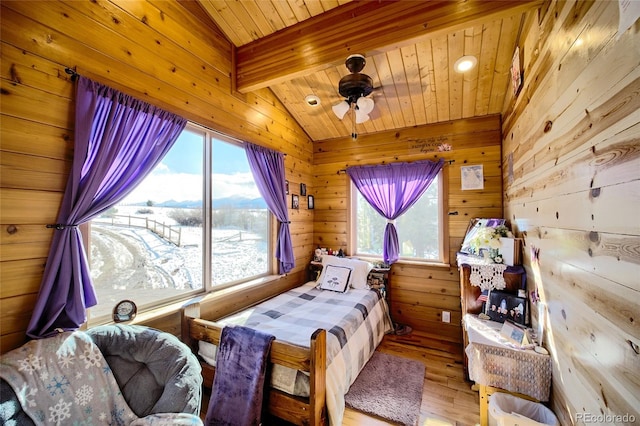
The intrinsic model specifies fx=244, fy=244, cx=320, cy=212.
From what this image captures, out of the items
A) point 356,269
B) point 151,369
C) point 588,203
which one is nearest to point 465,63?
point 588,203

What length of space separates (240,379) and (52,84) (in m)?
2.07

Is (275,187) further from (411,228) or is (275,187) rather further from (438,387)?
(438,387)

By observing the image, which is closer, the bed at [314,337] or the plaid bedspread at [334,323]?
the bed at [314,337]

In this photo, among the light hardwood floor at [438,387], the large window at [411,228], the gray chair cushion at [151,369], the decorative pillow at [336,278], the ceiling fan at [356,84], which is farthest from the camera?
the large window at [411,228]

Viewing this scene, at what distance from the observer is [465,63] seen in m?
2.02

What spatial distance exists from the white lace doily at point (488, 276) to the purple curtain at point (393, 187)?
1103mm

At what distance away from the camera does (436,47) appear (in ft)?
6.84

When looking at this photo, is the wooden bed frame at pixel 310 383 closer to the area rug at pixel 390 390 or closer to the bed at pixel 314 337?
the bed at pixel 314 337

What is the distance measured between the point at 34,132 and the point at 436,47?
2.82 meters

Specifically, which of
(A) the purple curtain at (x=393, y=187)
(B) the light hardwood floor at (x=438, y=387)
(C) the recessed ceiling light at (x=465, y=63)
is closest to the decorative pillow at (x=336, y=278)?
(A) the purple curtain at (x=393, y=187)

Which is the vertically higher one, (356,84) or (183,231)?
(356,84)

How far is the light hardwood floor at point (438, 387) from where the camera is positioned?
5.78 feet

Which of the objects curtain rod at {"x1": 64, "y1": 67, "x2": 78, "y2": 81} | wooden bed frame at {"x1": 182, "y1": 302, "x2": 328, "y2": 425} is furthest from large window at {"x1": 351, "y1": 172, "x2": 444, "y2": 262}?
curtain rod at {"x1": 64, "y1": 67, "x2": 78, "y2": 81}

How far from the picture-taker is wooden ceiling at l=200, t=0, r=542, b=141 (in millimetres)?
1709
